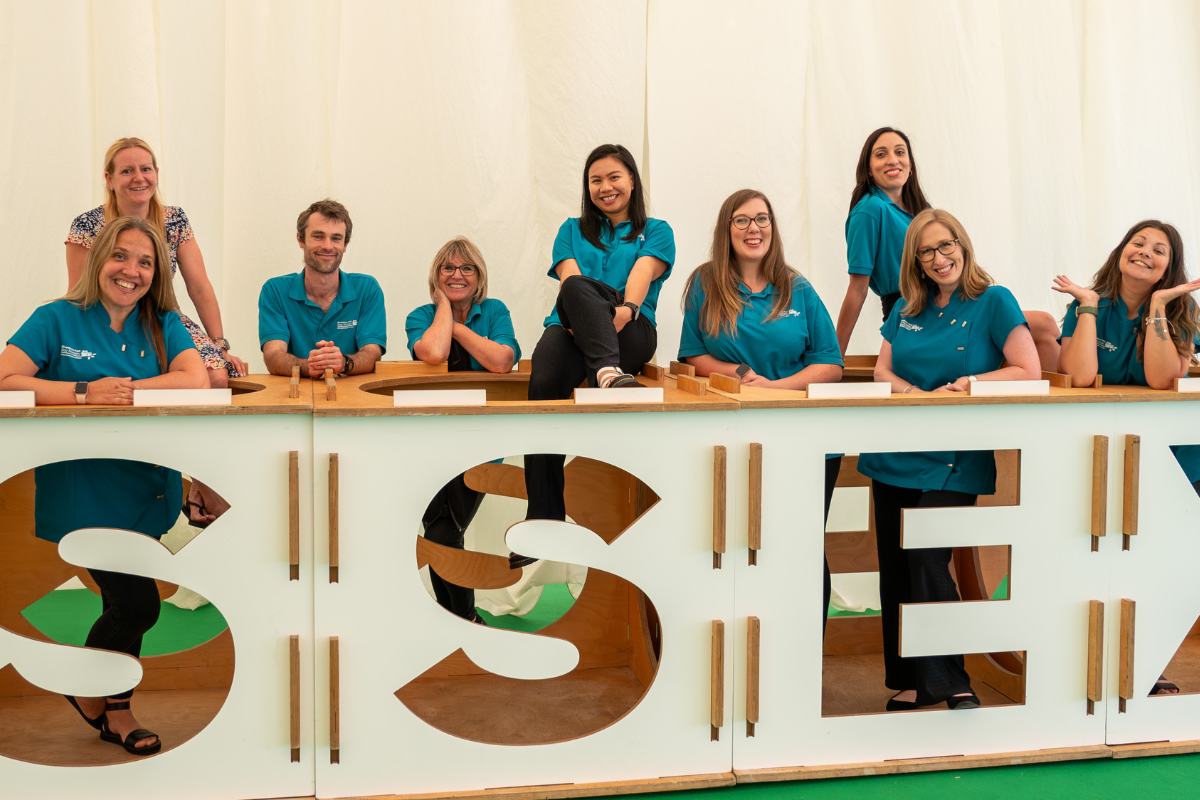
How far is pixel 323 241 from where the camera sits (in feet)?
8.06

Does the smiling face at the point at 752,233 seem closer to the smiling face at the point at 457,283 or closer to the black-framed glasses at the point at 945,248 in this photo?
the black-framed glasses at the point at 945,248

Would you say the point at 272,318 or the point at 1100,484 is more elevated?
the point at 272,318

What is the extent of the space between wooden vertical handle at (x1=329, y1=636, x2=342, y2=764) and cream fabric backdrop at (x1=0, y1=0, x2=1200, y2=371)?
170cm

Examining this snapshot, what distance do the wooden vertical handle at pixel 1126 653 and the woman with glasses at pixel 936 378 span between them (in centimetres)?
29

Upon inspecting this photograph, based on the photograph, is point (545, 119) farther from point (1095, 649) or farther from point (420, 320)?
point (1095, 649)

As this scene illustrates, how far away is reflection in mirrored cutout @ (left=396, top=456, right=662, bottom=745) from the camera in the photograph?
2.14 metres

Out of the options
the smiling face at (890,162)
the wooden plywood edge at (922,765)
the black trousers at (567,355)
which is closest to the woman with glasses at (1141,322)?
the wooden plywood edge at (922,765)

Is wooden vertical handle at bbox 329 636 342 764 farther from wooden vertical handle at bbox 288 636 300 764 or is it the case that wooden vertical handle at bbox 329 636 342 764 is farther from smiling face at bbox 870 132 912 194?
smiling face at bbox 870 132 912 194

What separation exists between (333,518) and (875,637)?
1612 millimetres

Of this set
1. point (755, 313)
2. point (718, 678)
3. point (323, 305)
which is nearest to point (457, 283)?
point (323, 305)

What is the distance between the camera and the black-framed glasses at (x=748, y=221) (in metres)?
2.23

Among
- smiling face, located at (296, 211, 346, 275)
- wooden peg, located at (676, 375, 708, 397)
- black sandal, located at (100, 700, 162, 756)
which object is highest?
smiling face, located at (296, 211, 346, 275)

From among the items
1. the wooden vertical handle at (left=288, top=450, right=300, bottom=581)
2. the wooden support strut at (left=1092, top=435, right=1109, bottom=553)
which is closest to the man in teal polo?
the wooden vertical handle at (left=288, top=450, right=300, bottom=581)

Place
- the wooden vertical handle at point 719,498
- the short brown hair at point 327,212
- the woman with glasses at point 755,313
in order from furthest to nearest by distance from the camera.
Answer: the short brown hair at point 327,212
the woman with glasses at point 755,313
the wooden vertical handle at point 719,498
